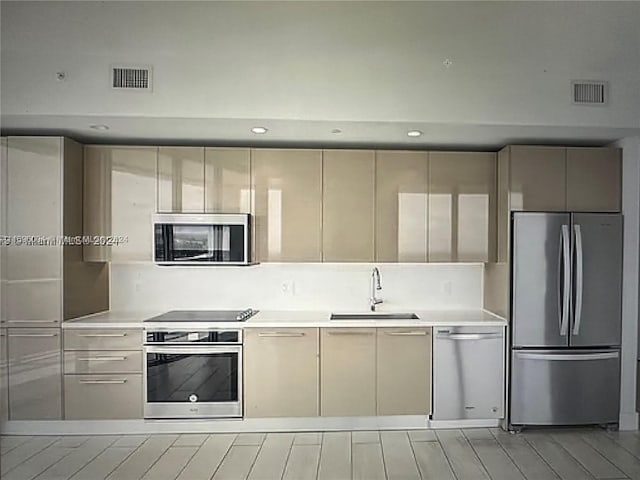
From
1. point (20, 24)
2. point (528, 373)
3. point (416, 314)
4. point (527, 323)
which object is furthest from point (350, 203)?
point (20, 24)

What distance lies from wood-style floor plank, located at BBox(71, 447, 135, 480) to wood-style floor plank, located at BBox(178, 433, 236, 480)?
19.4 inches

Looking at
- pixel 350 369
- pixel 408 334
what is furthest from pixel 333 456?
pixel 408 334

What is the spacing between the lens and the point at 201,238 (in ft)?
11.7

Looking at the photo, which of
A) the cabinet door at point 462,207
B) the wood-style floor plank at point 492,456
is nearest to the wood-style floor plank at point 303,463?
the wood-style floor plank at point 492,456

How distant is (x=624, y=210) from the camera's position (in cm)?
351

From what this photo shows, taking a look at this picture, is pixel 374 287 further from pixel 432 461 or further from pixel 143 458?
pixel 143 458

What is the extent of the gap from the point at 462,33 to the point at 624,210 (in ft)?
6.82

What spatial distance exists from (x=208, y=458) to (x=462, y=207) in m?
2.75

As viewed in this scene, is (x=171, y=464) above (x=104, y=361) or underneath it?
underneath

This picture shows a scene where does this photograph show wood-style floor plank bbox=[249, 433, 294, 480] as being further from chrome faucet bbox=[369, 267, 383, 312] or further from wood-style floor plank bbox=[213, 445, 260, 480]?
chrome faucet bbox=[369, 267, 383, 312]

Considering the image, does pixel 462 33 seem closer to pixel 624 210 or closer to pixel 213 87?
pixel 213 87

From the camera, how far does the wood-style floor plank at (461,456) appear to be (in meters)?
2.86

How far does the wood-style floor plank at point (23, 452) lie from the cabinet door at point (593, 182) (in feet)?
14.5

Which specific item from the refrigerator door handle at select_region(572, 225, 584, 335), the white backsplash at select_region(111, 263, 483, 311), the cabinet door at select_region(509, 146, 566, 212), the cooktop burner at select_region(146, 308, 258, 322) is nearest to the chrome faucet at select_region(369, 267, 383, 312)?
the white backsplash at select_region(111, 263, 483, 311)
